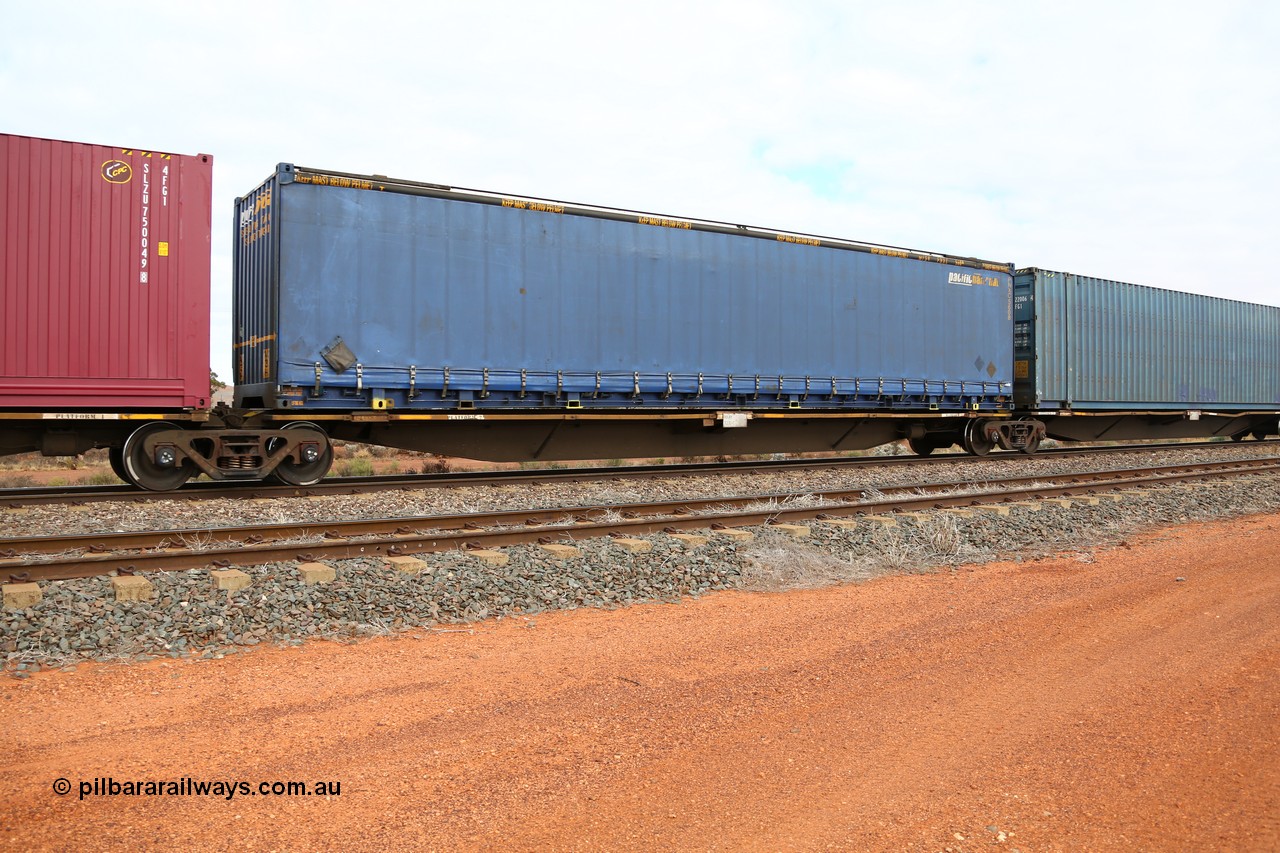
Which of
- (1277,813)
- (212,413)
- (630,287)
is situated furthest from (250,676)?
(630,287)

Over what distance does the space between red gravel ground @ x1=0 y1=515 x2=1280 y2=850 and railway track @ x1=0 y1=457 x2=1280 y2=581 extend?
1.70m

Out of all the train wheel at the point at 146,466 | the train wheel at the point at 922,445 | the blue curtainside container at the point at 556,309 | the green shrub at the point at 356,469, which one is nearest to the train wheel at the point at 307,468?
the blue curtainside container at the point at 556,309

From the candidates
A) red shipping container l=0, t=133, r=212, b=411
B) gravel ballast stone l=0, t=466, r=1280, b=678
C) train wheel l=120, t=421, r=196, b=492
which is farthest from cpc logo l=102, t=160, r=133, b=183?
gravel ballast stone l=0, t=466, r=1280, b=678

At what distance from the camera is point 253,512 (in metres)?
9.55

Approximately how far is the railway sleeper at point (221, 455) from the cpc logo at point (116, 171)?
2.74 meters

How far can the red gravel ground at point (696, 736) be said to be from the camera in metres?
3.08

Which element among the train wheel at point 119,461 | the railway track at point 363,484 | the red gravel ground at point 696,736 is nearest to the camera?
the red gravel ground at point 696,736

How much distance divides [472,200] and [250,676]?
9052mm

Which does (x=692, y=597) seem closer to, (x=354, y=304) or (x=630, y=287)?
(x=354, y=304)

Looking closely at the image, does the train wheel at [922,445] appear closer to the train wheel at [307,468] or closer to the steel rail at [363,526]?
the steel rail at [363,526]

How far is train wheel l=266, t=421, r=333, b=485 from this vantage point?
11.3 m
